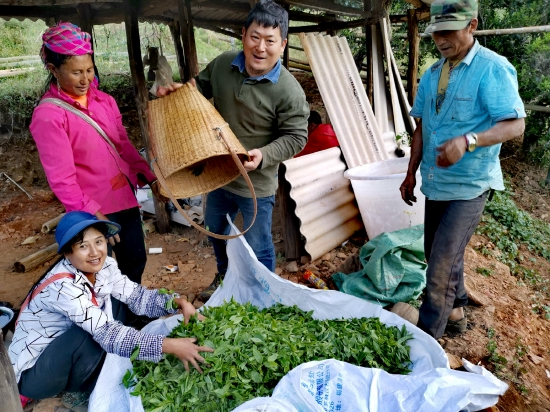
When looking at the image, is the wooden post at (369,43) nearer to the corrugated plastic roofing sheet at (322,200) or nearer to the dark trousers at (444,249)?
the corrugated plastic roofing sheet at (322,200)

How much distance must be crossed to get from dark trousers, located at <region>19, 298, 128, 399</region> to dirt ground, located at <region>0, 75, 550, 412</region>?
27 centimetres

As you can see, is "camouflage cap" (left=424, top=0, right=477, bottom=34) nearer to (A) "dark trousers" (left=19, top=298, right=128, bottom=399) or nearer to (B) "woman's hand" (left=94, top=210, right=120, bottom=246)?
(B) "woman's hand" (left=94, top=210, right=120, bottom=246)

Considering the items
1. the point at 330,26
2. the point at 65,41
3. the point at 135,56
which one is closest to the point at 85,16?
the point at 135,56

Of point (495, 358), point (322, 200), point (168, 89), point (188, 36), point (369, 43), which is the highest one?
point (188, 36)

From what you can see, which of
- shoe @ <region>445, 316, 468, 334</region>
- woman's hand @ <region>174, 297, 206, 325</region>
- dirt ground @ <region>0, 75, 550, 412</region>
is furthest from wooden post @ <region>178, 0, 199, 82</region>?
shoe @ <region>445, 316, 468, 334</region>

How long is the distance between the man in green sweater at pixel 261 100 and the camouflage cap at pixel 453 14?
0.78m

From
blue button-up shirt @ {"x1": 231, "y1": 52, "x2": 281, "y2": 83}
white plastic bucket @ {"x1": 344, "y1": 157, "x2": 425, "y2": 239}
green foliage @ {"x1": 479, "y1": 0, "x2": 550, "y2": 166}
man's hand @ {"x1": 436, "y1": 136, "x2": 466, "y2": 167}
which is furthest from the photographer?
green foliage @ {"x1": 479, "y1": 0, "x2": 550, "y2": 166}

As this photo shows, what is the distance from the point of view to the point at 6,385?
52.9 inches

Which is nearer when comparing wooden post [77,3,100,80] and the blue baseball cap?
the blue baseball cap

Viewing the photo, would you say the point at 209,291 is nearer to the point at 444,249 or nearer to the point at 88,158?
the point at 88,158

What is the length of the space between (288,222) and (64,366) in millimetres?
2272

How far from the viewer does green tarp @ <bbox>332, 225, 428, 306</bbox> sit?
316 centimetres

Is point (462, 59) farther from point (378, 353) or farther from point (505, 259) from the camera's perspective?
point (505, 259)

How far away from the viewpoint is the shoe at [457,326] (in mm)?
2900
